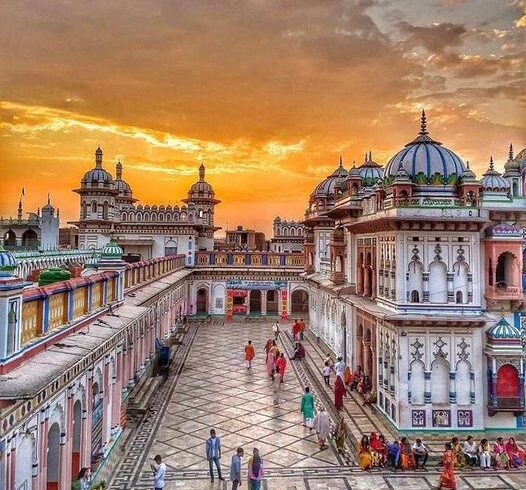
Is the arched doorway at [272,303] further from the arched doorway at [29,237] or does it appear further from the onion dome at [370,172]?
the arched doorway at [29,237]

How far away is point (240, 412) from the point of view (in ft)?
49.0

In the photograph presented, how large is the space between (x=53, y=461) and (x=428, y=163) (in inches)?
462

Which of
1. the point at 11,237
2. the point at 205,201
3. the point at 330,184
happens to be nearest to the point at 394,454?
the point at 330,184

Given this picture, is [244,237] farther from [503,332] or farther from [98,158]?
[503,332]

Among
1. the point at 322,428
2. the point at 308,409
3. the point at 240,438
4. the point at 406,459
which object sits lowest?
the point at 240,438

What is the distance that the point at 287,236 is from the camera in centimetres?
4756

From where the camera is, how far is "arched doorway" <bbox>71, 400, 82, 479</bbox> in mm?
8852

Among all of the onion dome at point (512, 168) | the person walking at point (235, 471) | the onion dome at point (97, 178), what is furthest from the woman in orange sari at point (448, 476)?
the onion dome at point (97, 178)

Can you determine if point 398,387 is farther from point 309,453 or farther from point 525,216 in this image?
point 525,216

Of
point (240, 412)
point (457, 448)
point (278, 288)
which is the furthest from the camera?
point (278, 288)

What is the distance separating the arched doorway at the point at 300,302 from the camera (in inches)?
1493

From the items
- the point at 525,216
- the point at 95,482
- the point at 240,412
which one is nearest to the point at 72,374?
the point at 95,482

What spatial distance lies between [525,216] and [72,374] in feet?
38.9

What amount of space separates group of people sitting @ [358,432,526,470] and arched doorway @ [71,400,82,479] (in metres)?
6.06
